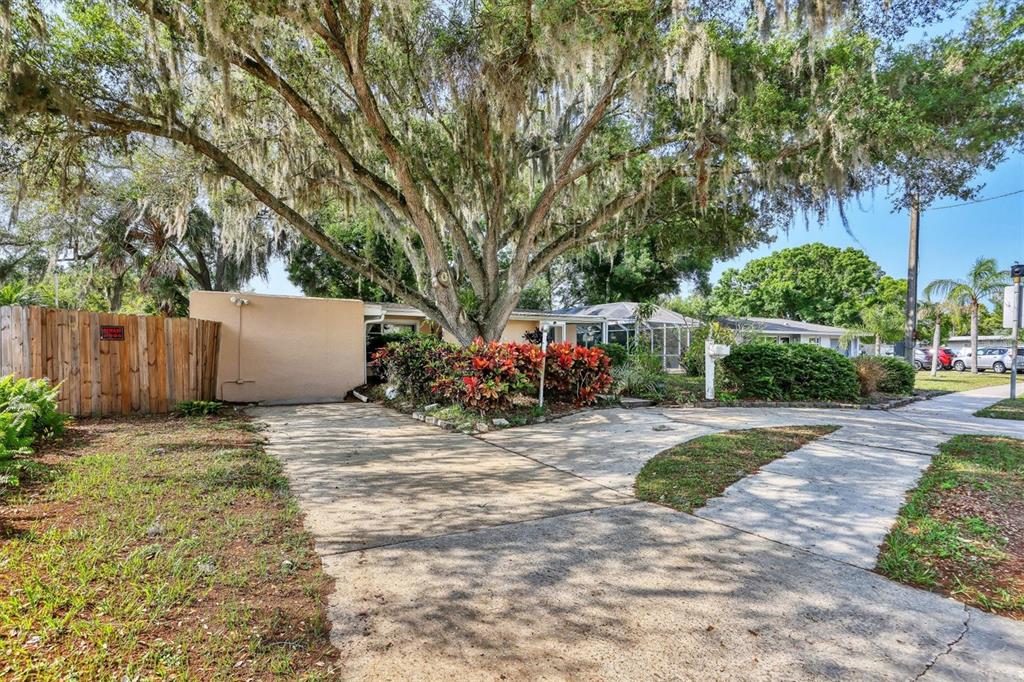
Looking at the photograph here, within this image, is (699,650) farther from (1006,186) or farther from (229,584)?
(1006,186)

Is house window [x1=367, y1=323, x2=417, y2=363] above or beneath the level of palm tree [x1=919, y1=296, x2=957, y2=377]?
beneath

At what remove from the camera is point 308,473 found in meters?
4.71

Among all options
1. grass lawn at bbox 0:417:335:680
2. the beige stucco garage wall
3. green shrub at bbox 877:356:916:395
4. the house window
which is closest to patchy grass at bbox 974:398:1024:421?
green shrub at bbox 877:356:916:395

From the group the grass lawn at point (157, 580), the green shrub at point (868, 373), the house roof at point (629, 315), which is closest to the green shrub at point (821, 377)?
the green shrub at point (868, 373)

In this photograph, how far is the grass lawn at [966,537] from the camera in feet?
8.43

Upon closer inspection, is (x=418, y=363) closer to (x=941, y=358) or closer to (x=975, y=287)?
(x=975, y=287)

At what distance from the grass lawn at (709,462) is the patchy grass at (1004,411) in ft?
14.5

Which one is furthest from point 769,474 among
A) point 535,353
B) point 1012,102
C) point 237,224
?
point 237,224

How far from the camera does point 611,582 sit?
2.58m

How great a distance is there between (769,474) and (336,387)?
9203 mm

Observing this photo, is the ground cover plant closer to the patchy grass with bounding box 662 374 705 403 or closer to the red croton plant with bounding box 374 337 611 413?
the red croton plant with bounding box 374 337 611 413

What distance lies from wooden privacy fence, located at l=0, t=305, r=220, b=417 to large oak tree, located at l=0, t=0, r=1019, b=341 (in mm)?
2188

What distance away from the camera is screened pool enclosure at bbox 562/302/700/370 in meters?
17.4

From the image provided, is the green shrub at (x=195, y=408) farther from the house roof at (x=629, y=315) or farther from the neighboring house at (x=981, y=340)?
the neighboring house at (x=981, y=340)
